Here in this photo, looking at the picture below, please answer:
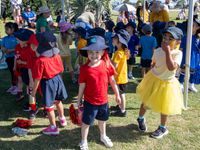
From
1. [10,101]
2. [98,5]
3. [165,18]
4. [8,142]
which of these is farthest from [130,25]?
[98,5]

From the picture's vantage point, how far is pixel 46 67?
461 cm

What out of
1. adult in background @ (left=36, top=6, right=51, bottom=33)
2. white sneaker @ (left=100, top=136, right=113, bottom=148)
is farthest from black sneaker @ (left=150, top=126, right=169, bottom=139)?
adult in background @ (left=36, top=6, right=51, bottom=33)

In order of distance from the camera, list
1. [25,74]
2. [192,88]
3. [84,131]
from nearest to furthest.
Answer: [84,131] → [25,74] → [192,88]

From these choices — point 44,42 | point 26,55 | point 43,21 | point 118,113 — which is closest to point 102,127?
point 118,113

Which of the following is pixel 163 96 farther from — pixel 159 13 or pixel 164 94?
pixel 159 13

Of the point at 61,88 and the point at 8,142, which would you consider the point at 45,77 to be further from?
the point at 8,142

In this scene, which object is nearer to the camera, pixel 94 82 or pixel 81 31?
pixel 94 82

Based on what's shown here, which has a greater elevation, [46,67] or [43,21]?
[43,21]

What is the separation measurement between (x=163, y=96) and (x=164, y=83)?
0.18 m

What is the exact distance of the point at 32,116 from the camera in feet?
17.9

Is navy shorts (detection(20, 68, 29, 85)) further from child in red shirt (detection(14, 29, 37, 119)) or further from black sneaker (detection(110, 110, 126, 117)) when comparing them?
black sneaker (detection(110, 110, 126, 117))

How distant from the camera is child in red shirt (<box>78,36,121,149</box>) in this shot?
4145mm

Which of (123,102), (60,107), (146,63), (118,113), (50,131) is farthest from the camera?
(146,63)

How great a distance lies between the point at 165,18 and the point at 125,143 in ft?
16.4
